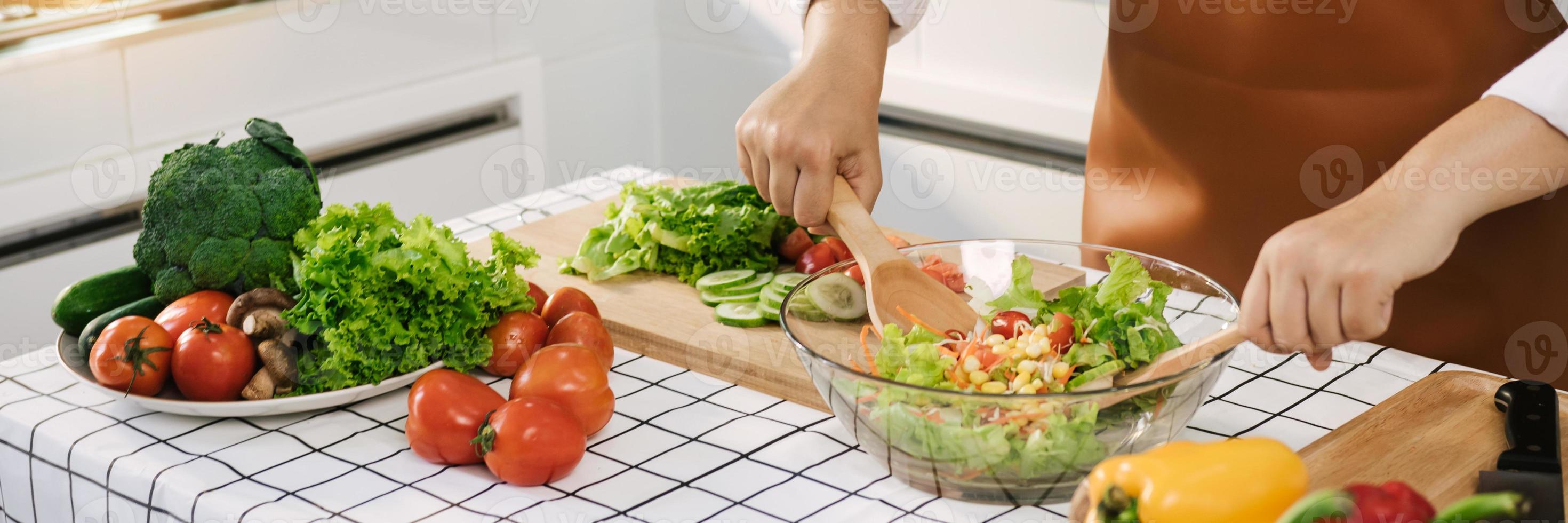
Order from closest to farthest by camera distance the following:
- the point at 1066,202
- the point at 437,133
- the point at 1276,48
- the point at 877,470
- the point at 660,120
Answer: the point at 877,470, the point at 1276,48, the point at 1066,202, the point at 437,133, the point at 660,120

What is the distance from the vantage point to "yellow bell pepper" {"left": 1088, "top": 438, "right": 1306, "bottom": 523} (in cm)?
83

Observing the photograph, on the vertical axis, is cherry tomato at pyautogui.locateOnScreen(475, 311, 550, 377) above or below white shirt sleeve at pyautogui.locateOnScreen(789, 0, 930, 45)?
below

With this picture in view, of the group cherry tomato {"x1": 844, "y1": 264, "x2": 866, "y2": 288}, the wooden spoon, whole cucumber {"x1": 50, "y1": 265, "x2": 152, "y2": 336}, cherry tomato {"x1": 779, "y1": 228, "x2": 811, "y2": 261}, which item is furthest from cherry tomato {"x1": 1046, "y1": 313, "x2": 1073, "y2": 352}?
whole cucumber {"x1": 50, "y1": 265, "x2": 152, "y2": 336}

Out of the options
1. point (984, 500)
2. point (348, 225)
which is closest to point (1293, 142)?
point (984, 500)

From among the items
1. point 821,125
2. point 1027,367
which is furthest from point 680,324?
point 1027,367

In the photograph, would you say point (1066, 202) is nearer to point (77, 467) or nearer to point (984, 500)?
point (984, 500)

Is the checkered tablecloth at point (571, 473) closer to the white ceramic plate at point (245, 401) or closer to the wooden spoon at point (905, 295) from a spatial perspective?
the white ceramic plate at point (245, 401)

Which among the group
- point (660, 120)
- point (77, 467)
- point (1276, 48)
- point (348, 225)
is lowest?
point (660, 120)

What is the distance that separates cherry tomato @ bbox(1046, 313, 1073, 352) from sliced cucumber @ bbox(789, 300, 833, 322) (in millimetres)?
220

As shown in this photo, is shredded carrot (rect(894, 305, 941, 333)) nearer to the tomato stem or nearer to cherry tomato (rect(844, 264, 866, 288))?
cherry tomato (rect(844, 264, 866, 288))

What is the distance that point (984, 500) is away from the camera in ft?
3.36

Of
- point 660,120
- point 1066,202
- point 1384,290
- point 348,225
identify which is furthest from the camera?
point 660,120

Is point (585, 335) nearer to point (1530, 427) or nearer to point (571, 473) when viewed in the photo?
point (571, 473)

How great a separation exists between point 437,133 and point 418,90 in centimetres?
16
